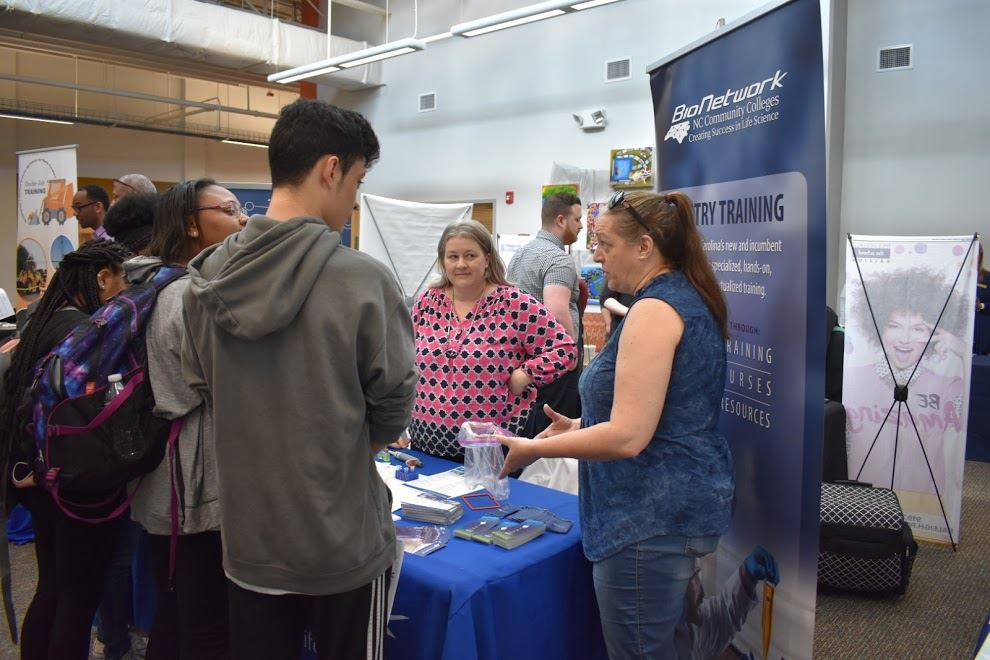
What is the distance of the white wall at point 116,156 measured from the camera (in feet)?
40.0

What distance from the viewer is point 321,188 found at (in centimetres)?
114

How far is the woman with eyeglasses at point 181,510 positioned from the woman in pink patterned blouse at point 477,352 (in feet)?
2.95

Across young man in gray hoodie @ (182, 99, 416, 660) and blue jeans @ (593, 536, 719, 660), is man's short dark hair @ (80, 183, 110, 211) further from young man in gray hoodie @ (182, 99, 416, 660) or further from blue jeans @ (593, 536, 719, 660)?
blue jeans @ (593, 536, 719, 660)

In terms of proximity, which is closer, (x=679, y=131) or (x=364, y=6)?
(x=679, y=131)

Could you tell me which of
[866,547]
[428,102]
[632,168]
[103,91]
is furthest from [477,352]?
[103,91]

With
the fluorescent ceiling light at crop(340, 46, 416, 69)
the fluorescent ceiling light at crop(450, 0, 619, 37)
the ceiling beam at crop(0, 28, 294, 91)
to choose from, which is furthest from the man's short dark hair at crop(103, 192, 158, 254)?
the ceiling beam at crop(0, 28, 294, 91)

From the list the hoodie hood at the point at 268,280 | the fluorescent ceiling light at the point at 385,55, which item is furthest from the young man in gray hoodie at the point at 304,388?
the fluorescent ceiling light at the point at 385,55

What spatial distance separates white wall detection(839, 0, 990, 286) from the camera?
585cm

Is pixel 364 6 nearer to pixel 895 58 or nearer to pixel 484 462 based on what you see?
pixel 895 58

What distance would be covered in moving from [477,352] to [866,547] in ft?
6.42

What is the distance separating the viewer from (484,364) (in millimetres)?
2336

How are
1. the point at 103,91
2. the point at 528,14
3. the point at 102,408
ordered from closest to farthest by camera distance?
the point at 102,408 → the point at 528,14 → the point at 103,91

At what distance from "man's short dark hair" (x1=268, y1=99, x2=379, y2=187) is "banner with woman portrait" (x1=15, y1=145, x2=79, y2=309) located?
221 inches

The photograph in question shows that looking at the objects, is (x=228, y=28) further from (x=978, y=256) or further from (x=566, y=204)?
(x=978, y=256)
